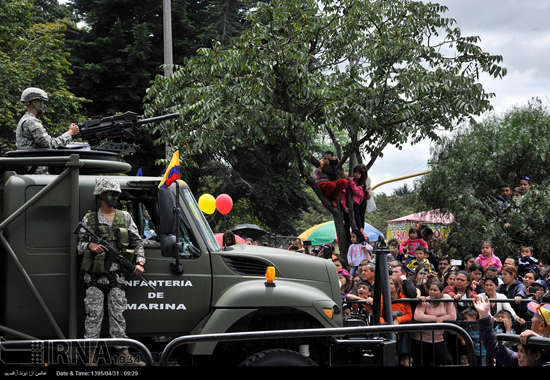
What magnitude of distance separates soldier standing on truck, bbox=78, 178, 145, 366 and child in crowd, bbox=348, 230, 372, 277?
7.11 meters

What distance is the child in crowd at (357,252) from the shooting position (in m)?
11.9

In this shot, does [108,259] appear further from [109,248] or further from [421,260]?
[421,260]

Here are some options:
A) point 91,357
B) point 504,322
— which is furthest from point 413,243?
point 91,357

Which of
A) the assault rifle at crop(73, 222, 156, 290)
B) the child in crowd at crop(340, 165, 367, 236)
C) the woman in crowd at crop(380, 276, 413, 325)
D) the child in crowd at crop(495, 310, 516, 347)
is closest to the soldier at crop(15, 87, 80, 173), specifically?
the assault rifle at crop(73, 222, 156, 290)

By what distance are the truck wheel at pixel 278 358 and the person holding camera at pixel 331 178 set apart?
8.48 metres

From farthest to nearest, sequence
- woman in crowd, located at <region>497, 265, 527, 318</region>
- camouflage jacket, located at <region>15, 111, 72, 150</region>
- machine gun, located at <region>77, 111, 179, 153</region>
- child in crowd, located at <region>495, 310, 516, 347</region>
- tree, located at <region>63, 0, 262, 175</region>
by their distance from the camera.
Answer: tree, located at <region>63, 0, 262, 175</region> → woman in crowd, located at <region>497, 265, 527, 318</region> → child in crowd, located at <region>495, 310, 516, 347</region> → machine gun, located at <region>77, 111, 179, 153</region> → camouflage jacket, located at <region>15, 111, 72, 150</region>

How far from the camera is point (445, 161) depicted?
15523 mm

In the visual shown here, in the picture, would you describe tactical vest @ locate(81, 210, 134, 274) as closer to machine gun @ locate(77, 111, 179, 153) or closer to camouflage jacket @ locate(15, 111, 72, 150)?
camouflage jacket @ locate(15, 111, 72, 150)

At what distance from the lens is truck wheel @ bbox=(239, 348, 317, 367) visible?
5137 millimetres

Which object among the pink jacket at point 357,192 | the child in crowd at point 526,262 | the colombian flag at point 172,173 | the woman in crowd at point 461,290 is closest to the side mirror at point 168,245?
the colombian flag at point 172,173

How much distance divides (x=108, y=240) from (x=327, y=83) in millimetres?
9380

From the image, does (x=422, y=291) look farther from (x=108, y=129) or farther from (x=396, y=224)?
(x=396, y=224)

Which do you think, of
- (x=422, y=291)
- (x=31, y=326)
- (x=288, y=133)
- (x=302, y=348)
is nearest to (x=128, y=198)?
(x=31, y=326)

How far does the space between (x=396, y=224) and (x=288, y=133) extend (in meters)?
16.4
